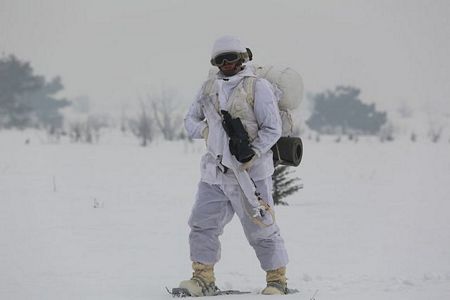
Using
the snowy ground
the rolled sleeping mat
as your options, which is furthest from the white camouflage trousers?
the snowy ground

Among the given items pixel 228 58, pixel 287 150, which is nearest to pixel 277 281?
pixel 287 150

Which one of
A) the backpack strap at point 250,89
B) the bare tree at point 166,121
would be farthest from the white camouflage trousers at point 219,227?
the bare tree at point 166,121

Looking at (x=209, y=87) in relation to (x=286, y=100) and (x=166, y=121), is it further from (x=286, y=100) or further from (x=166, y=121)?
(x=166, y=121)

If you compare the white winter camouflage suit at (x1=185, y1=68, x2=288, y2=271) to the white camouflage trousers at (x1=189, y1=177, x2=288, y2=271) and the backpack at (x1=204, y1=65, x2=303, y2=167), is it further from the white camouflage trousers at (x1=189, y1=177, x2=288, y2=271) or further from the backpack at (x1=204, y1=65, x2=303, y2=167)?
the backpack at (x1=204, y1=65, x2=303, y2=167)

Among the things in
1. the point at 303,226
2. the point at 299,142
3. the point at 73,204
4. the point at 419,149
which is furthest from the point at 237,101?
the point at 419,149

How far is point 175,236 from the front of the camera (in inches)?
304

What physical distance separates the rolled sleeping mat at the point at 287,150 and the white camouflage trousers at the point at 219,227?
0.21 m

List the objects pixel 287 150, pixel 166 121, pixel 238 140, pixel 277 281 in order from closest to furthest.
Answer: pixel 238 140
pixel 277 281
pixel 287 150
pixel 166 121

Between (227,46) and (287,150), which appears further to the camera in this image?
(287,150)

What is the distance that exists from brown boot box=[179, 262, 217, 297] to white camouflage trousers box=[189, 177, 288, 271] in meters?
0.04

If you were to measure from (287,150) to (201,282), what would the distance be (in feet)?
3.23

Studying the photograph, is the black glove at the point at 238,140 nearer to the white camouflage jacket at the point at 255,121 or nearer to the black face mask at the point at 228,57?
the white camouflage jacket at the point at 255,121

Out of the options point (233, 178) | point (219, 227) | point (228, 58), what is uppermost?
point (228, 58)

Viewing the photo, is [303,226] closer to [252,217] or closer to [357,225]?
[357,225]
